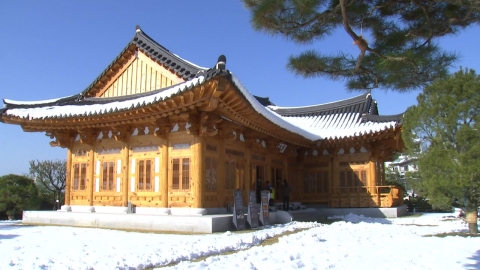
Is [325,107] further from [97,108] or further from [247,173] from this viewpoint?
[97,108]

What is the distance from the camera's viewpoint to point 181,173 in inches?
510

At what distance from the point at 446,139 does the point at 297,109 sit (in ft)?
52.7

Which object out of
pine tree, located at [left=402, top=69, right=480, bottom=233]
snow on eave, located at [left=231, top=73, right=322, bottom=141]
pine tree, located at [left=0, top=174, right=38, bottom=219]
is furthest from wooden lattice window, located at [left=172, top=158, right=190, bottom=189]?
pine tree, located at [left=0, top=174, right=38, bottom=219]

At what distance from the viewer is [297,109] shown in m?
26.7

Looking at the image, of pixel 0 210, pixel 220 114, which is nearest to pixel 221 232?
pixel 220 114

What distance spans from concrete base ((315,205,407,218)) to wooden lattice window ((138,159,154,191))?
8.97 m

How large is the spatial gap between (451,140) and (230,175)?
6.95 meters

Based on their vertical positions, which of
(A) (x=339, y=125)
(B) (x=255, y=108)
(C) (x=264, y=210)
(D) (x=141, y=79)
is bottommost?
(C) (x=264, y=210)

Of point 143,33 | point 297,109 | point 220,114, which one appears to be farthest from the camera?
point 297,109

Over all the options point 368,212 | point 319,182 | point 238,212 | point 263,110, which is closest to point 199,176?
point 238,212

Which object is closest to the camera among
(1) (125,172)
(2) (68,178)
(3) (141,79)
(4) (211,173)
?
(4) (211,173)

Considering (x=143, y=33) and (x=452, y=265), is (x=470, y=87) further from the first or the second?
(x=143, y=33)

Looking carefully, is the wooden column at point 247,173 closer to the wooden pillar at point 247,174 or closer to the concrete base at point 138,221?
the wooden pillar at point 247,174

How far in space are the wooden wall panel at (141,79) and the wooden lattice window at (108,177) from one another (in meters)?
2.90
